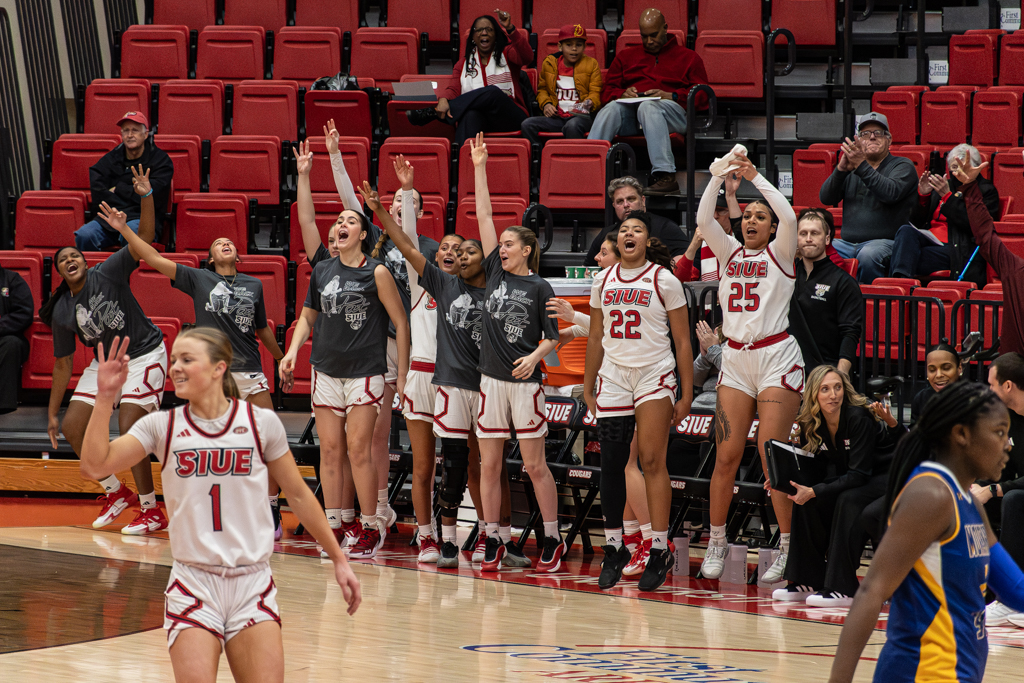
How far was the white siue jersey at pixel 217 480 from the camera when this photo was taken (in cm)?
325

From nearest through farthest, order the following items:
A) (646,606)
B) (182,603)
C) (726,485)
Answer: (182,603)
(646,606)
(726,485)

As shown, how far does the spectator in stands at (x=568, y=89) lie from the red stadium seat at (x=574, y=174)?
0.61 m

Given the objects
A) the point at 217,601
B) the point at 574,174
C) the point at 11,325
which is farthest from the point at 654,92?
the point at 217,601

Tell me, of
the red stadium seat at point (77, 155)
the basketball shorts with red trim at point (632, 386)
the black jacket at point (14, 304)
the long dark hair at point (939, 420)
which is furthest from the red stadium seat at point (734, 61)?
the long dark hair at point (939, 420)

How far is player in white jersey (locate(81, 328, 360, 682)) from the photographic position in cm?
318

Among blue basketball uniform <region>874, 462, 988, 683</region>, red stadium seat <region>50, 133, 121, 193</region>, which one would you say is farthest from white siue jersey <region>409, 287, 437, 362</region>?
blue basketball uniform <region>874, 462, 988, 683</region>

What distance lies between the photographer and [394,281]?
7.21m

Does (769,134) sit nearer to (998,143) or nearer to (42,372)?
(998,143)

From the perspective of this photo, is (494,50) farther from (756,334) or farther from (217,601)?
(217,601)

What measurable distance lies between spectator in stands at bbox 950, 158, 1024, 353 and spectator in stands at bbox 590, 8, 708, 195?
3.55 m

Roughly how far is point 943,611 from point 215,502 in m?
1.83

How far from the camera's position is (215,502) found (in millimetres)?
3279

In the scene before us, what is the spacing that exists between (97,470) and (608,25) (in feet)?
31.8

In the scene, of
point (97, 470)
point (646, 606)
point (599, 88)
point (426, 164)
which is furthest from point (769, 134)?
point (97, 470)
